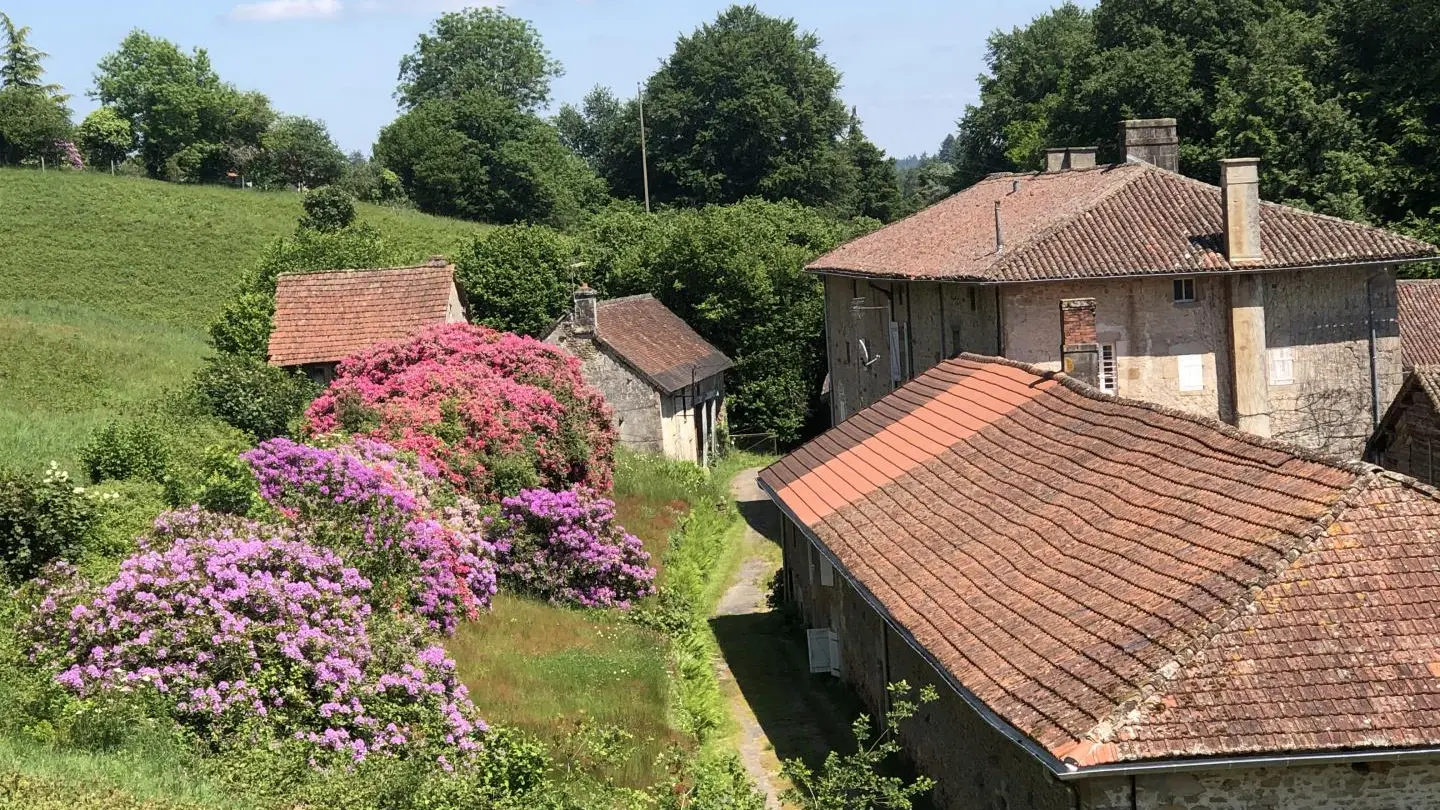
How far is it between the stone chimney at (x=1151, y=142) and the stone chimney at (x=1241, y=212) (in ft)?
21.2

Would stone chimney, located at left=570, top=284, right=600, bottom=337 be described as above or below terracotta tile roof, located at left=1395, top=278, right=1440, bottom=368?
above

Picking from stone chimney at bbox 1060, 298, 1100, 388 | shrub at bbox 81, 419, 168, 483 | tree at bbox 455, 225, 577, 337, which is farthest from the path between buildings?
tree at bbox 455, 225, 577, 337

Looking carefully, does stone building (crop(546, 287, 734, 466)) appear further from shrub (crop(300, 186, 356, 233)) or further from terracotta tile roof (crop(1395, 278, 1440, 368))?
shrub (crop(300, 186, 356, 233))

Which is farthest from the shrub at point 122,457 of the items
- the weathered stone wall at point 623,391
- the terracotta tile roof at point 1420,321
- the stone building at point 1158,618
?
the terracotta tile roof at point 1420,321

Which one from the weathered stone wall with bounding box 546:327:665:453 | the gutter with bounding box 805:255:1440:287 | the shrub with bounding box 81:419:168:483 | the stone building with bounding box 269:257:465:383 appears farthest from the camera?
the weathered stone wall with bounding box 546:327:665:453

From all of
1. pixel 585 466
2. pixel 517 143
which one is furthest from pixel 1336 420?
pixel 517 143

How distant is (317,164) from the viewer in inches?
3536

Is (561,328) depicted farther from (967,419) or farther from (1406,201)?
(1406,201)

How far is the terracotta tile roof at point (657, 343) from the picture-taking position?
38.4 m

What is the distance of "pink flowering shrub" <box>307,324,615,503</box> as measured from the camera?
2357 cm

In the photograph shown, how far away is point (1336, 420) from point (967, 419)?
10.5 metres

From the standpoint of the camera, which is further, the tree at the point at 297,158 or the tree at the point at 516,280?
the tree at the point at 297,158

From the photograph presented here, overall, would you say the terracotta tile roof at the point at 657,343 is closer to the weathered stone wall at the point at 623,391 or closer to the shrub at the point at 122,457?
the weathered stone wall at the point at 623,391

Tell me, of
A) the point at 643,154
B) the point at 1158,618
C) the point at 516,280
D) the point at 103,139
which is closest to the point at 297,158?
the point at 103,139
